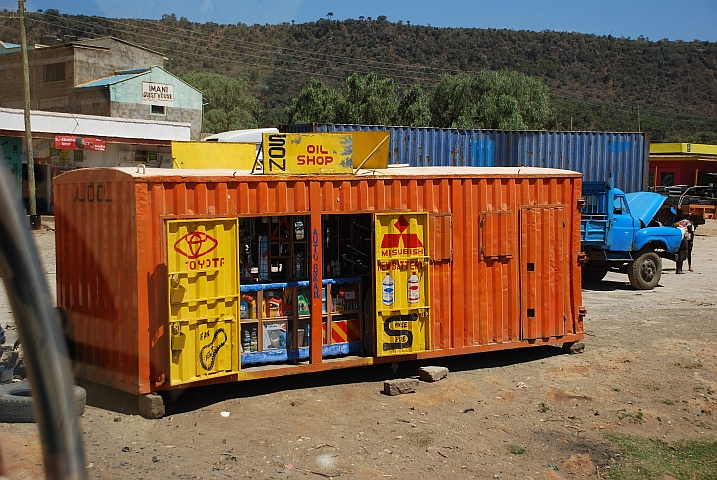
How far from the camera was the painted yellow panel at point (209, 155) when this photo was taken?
10430mm

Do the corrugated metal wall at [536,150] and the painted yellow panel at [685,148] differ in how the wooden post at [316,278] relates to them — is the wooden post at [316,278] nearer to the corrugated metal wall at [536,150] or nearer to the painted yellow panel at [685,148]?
the corrugated metal wall at [536,150]

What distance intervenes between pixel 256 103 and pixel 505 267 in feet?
158

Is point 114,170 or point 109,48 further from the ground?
point 109,48

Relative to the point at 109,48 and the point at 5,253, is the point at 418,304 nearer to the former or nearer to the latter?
the point at 5,253

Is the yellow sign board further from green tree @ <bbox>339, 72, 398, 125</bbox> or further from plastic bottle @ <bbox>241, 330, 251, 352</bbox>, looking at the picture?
green tree @ <bbox>339, 72, 398, 125</bbox>

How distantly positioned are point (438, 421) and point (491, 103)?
33.5 m

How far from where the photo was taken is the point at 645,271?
17688 millimetres

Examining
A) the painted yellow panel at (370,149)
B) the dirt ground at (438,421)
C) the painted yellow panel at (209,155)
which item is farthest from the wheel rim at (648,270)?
the painted yellow panel at (209,155)

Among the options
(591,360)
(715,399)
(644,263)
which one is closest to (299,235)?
(591,360)

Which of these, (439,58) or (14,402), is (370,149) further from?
(439,58)

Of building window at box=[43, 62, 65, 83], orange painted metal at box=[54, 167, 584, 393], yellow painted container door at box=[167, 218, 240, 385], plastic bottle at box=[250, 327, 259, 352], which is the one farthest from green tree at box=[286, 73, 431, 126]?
yellow painted container door at box=[167, 218, 240, 385]

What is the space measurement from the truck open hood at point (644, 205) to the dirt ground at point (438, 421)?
6.68 metres

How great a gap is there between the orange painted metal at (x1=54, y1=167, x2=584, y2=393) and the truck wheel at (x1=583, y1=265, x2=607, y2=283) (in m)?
7.97

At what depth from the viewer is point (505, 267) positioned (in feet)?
33.8
